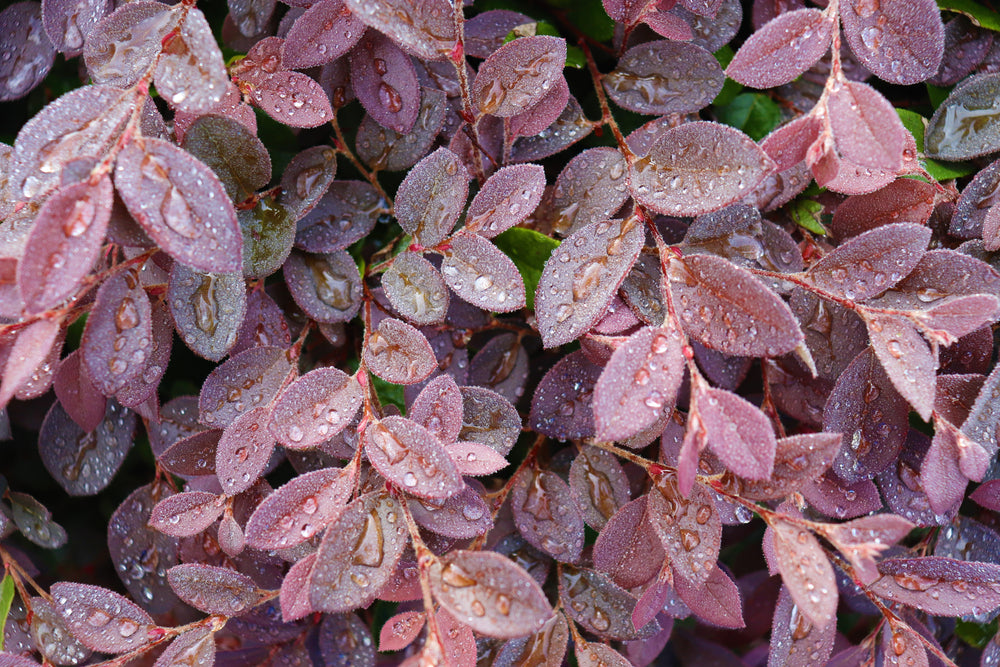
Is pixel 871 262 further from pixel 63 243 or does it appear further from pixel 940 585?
pixel 63 243

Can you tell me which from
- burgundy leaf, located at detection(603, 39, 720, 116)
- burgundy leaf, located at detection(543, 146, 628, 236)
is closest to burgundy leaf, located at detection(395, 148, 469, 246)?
burgundy leaf, located at detection(543, 146, 628, 236)

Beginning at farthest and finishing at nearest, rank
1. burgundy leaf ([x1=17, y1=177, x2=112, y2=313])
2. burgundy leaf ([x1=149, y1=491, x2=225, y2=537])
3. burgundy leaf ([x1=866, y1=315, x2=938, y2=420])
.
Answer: burgundy leaf ([x1=149, y1=491, x2=225, y2=537]) < burgundy leaf ([x1=866, y1=315, x2=938, y2=420]) < burgundy leaf ([x1=17, y1=177, x2=112, y2=313])

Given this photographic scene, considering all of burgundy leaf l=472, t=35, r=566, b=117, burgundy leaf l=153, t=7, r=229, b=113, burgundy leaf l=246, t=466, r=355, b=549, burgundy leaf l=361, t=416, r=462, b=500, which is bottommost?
burgundy leaf l=246, t=466, r=355, b=549

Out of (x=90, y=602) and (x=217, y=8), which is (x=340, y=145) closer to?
(x=217, y=8)

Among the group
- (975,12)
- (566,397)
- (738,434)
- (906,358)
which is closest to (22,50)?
(566,397)

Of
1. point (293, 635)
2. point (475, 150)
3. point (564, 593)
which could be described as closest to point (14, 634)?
point (293, 635)

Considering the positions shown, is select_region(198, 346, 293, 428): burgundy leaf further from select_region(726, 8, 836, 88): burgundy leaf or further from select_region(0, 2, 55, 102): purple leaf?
select_region(726, 8, 836, 88): burgundy leaf

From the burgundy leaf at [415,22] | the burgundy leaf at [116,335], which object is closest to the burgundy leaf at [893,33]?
the burgundy leaf at [415,22]

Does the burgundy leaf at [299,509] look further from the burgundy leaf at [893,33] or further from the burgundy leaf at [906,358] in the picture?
the burgundy leaf at [893,33]
